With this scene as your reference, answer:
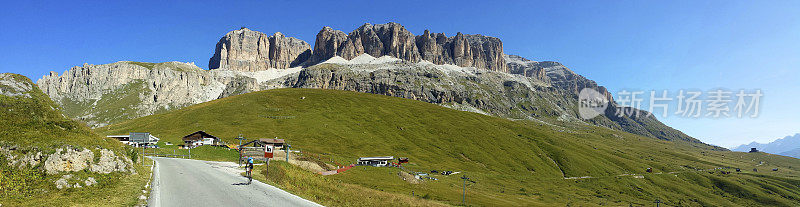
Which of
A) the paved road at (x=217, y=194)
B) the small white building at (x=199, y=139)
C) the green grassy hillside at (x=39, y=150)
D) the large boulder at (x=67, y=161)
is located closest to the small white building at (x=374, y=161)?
the small white building at (x=199, y=139)

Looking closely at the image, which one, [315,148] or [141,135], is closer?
[141,135]

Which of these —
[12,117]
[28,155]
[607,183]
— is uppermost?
[12,117]

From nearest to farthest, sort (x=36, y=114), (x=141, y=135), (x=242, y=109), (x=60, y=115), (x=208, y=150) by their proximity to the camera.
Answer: (x=36, y=114) → (x=60, y=115) → (x=141, y=135) → (x=208, y=150) → (x=242, y=109)

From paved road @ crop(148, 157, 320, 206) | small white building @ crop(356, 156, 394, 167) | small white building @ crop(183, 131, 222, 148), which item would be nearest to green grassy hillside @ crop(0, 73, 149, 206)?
paved road @ crop(148, 157, 320, 206)

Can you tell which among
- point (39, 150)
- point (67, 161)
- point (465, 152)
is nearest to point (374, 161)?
point (465, 152)

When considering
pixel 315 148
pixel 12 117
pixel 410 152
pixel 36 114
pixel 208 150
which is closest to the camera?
pixel 12 117

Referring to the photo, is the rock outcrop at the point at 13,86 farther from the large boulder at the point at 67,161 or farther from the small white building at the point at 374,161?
the small white building at the point at 374,161

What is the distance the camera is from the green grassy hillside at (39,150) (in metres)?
17.2

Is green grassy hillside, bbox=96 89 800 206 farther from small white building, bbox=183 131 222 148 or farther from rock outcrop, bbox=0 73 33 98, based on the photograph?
rock outcrop, bbox=0 73 33 98

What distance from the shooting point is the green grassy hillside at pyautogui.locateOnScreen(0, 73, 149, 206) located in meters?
17.2

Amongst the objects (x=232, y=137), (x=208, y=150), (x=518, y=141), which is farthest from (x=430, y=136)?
(x=208, y=150)

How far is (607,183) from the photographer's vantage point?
13725 cm

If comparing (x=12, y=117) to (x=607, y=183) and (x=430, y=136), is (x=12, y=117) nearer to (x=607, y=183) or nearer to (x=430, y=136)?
(x=430, y=136)

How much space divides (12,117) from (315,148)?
8203 cm
